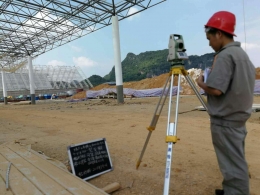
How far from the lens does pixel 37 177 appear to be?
1.85m

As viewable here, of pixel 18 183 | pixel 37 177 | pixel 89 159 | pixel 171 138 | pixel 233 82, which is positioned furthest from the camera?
pixel 89 159

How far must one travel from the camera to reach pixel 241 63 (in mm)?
1357

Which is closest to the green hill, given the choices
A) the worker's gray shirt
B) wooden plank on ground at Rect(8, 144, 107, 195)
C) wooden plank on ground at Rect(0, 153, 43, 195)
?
wooden plank on ground at Rect(8, 144, 107, 195)

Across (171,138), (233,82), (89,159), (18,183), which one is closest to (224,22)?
(233,82)

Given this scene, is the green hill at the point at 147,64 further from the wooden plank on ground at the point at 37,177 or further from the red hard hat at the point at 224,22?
the red hard hat at the point at 224,22

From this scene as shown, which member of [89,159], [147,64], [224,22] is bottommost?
[89,159]

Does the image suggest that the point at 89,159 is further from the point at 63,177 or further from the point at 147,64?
the point at 147,64

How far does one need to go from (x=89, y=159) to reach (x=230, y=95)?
5.45 feet

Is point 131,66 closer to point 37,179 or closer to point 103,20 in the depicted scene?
point 103,20

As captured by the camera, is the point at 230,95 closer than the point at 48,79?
Yes

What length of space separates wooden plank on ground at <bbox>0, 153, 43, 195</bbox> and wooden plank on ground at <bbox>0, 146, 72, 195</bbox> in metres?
0.03

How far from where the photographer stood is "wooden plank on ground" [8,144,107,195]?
160cm

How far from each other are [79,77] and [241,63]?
4959 cm

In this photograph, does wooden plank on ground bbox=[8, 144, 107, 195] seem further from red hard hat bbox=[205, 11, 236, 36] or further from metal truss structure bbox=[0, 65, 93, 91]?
metal truss structure bbox=[0, 65, 93, 91]
